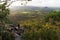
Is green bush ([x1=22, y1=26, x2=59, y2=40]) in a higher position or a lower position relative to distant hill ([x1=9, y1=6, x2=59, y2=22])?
lower

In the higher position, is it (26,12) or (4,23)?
(26,12)

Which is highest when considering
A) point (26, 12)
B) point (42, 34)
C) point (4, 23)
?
point (26, 12)

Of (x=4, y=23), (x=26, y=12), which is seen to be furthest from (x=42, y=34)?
(x=4, y=23)

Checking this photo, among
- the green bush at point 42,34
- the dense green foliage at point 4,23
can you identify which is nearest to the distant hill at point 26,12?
the dense green foliage at point 4,23

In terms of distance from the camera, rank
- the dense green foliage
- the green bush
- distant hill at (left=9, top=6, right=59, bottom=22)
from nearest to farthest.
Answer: the green bush
the dense green foliage
distant hill at (left=9, top=6, right=59, bottom=22)

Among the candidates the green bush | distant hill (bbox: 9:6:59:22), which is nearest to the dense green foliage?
distant hill (bbox: 9:6:59:22)

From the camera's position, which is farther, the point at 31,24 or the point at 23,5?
the point at 23,5

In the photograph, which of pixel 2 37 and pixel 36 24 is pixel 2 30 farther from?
pixel 36 24

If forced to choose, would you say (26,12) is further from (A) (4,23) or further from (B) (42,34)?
(B) (42,34)

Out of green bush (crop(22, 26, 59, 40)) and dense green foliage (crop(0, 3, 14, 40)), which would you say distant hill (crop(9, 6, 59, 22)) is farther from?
green bush (crop(22, 26, 59, 40))

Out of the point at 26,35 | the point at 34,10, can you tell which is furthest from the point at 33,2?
the point at 26,35

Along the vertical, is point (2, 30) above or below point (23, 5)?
below
